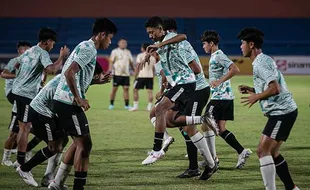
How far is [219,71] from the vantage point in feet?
35.0

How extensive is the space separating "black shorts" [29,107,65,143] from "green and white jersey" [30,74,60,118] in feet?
0.18

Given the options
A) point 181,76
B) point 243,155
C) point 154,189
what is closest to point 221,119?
point 243,155

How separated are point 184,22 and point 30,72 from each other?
33.8 m

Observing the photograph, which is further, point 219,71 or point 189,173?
point 219,71

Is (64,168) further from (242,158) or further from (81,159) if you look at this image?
(242,158)

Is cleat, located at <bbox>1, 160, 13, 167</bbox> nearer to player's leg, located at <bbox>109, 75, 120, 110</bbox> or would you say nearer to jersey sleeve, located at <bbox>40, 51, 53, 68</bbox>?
jersey sleeve, located at <bbox>40, 51, 53, 68</bbox>

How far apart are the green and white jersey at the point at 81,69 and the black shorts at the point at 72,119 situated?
77mm

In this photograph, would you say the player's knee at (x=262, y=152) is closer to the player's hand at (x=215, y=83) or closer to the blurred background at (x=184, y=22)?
the player's hand at (x=215, y=83)

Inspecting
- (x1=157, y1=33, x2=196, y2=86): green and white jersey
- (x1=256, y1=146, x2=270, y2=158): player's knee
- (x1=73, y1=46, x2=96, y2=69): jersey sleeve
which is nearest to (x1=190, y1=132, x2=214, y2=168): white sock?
(x1=157, y1=33, x2=196, y2=86): green and white jersey

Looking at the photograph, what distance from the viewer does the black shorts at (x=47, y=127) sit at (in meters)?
8.69

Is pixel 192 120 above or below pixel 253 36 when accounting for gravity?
below

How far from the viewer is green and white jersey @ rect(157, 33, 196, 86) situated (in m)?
9.55

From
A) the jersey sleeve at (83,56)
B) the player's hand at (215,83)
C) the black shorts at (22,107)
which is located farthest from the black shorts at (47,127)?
the player's hand at (215,83)

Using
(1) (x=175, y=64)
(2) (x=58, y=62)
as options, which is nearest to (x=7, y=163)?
(2) (x=58, y=62)
